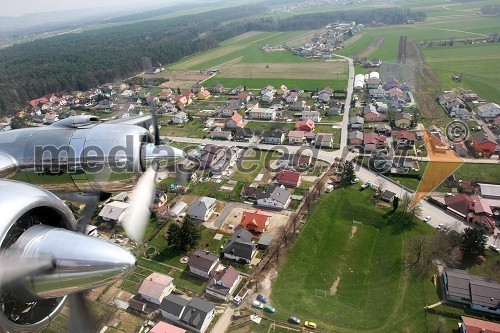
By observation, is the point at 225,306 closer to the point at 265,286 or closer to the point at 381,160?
the point at 265,286

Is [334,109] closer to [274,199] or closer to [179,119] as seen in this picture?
[179,119]

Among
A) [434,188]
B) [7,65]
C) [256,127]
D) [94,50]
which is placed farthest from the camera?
[94,50]

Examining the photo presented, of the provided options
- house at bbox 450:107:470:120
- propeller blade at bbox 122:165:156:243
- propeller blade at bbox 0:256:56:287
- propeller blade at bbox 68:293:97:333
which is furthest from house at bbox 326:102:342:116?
propeller blade at bbox 0:256:56:287

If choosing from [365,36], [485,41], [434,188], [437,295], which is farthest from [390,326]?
[365,36]

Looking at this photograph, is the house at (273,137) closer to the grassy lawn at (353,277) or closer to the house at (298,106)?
the house at (298,106)

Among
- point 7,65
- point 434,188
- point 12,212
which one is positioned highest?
point 12,212

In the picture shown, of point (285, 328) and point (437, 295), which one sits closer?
point (285, 328)

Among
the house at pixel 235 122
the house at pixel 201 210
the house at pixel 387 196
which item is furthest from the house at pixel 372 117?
the house at pixel 201 210
